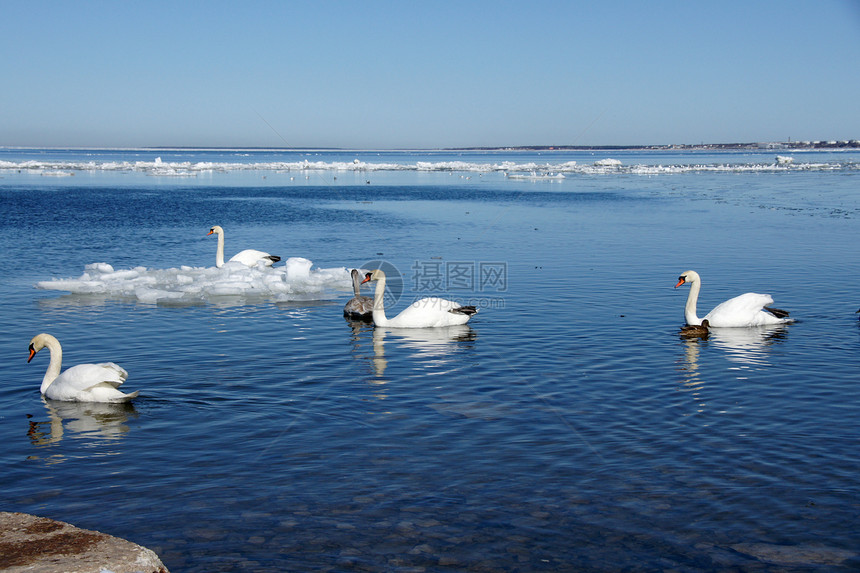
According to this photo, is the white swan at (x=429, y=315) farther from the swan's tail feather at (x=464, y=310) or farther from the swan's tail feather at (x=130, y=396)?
the swan's tail feather at (x=130, y=396)

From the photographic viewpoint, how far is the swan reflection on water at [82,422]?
8508 millimetres

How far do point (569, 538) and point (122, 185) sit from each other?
190ft

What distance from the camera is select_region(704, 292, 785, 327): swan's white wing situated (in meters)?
13.4

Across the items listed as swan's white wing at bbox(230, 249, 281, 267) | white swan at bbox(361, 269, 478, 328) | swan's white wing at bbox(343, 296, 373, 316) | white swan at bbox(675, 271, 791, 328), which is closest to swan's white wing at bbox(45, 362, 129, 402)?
white swan at bbox(361, 269, 478, 328)

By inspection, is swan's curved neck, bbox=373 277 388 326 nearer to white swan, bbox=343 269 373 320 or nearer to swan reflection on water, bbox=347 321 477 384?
swan reflection on water, bbox=347 321 477 384

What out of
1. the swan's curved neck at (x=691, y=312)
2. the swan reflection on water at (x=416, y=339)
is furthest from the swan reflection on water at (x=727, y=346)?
the swan reflection on water at (x=416, y=339)

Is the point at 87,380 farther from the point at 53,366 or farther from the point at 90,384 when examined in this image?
the point at 53,366

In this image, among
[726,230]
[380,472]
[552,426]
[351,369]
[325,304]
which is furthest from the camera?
[726,230]

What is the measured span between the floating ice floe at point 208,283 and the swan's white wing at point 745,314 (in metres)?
7.89

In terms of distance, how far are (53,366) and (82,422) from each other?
1415 mm

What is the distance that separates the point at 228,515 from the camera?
21.5ft

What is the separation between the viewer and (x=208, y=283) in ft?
55.9

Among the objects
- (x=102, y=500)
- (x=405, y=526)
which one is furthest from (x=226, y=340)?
(x=405, y=526)

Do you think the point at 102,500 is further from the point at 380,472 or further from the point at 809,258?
the point at 809,258
